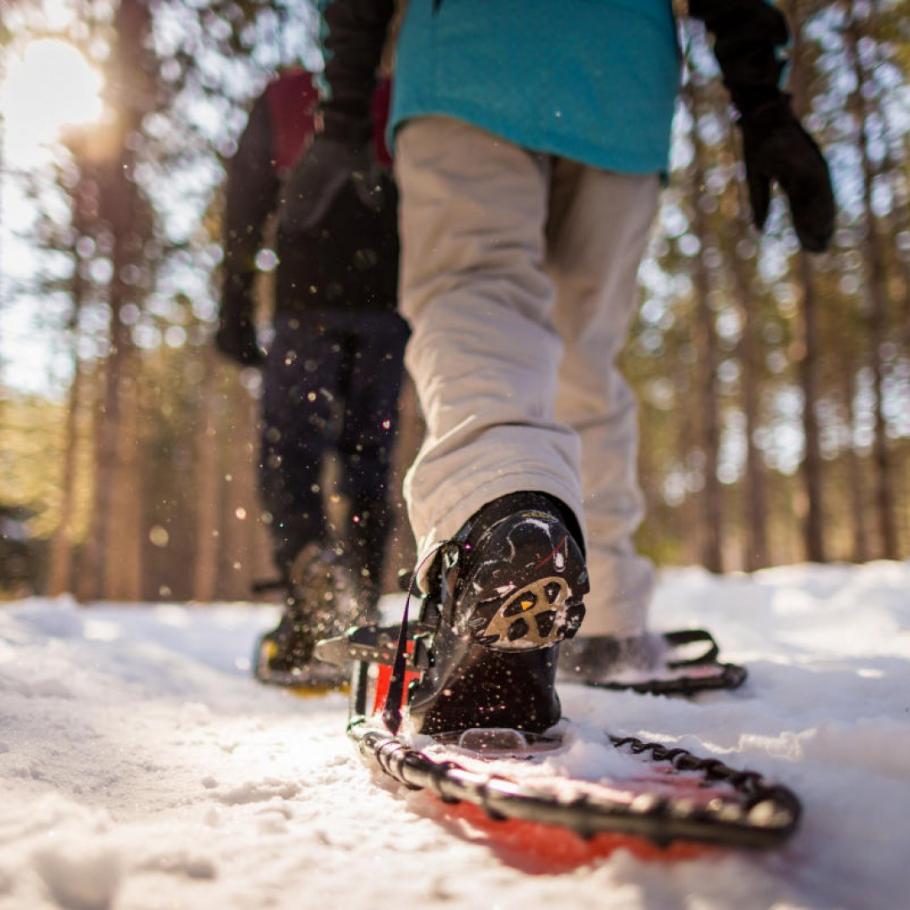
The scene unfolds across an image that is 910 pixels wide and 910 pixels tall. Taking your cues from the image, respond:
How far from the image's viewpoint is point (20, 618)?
2.38 metres

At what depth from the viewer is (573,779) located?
2.35 ft

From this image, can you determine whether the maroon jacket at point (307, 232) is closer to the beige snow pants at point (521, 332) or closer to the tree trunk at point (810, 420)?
the beige snow pants at point (521, 332)

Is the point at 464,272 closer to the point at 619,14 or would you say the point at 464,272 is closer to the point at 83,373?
the point at 619,14

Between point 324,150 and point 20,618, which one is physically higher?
point 324,150

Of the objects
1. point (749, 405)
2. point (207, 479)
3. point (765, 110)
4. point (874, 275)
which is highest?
point (874, 275)

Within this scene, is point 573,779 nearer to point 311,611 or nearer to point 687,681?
point 687,681

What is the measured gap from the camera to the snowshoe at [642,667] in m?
1.36

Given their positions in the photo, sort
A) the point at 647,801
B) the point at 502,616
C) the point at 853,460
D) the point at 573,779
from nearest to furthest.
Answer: the point at 647,801, the point at 573,779, the point at 502,616, the point at 853,460

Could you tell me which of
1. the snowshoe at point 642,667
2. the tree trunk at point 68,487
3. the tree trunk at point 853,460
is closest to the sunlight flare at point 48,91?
the tree trunk at point 68,487

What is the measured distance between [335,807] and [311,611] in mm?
1051

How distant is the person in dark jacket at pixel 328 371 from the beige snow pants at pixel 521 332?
65cm

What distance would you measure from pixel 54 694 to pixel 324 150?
3.77ft

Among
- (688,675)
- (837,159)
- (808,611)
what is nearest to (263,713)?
(688,675)

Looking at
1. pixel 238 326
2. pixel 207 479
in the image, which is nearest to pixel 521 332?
pixel 238 326
